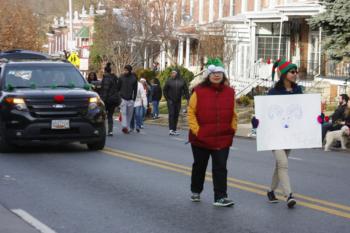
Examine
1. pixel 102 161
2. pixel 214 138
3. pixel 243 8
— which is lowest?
pixel 102 161

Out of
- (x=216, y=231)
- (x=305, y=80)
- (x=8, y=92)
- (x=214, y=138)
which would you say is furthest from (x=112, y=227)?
(x=305, y=80)

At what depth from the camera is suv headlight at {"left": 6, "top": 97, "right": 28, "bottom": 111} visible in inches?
623

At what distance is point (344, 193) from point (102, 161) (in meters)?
5.09

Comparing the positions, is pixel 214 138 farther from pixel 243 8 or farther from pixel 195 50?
pixel 195 50

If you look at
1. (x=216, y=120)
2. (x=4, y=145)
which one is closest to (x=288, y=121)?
(x=216, y=120)

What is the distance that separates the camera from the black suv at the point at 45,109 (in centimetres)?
1583

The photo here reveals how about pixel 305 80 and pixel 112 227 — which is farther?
pixel 305 80

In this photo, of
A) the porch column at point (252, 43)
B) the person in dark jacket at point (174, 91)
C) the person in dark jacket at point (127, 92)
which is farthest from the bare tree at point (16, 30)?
the person in dark jacket at point (127, 92)

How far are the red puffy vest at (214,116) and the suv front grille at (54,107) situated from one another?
637 cm

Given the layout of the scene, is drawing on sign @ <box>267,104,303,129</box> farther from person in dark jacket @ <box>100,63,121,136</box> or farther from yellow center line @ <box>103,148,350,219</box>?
person in dark jacket @ <box>100,63,121,136</box>

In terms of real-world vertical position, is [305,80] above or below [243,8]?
below

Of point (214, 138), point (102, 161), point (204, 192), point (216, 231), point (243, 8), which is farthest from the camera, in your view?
point (243, 8)

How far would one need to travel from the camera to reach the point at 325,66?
3706cm

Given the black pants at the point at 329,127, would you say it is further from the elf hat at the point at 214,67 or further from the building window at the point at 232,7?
the building window at the point at 232,7
